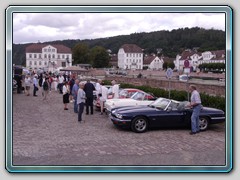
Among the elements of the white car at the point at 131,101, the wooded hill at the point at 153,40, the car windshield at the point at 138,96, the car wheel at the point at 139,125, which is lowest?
the car wheel at the point at 139,125

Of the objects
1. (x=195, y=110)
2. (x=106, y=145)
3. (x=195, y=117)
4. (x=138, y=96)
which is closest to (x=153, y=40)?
(x=138, y=96)

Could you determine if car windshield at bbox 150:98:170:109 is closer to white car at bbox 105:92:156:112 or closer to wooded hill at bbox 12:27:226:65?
white car at bbox 105:92:156:112

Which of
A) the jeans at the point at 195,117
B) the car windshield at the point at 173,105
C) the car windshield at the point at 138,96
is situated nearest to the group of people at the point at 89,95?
the jeans at the point at 195,117

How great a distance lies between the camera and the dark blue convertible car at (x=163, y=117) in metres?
11.6

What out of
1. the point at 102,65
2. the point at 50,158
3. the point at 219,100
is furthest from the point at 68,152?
the point at 102,65

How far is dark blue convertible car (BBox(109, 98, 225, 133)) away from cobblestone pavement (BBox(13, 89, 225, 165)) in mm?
275

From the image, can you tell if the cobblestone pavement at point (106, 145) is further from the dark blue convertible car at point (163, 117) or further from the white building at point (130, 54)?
the white building at point (130, 54)

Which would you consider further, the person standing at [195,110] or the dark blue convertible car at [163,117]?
the dark blue convertible car at [163,117]

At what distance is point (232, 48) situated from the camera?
580 centimetres

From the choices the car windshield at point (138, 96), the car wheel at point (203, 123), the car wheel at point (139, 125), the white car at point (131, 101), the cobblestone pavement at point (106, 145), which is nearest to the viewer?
the cobblestone pavement at point (106, 145)

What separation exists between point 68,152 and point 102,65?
81756 mm

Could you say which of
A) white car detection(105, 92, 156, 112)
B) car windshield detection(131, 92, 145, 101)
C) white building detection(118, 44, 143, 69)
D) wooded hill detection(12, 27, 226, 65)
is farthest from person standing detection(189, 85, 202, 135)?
white building detection(118, 44, 143, 69)

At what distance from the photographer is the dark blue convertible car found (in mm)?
11633

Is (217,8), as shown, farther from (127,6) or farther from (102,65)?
(102,65)
